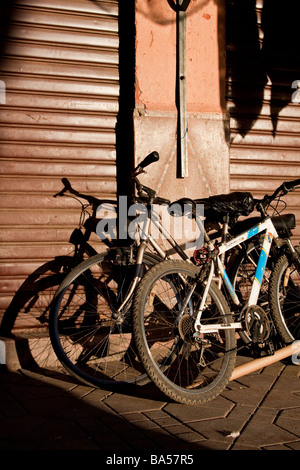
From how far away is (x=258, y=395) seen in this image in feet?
11.8

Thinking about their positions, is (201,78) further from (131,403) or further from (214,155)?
(131,403)

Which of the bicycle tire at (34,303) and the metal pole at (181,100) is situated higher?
the metal pole at (181,100)

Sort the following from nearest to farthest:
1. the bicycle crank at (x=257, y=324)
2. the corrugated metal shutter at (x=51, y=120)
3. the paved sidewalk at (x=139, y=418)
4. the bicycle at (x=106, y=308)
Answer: the paved sidewalk at (x=139, y=418)
the bicycle at (x=106, y=308)
the bicycle crank at (x=257, y=324)
the corrugated metal shutter at (x=51, y=120)

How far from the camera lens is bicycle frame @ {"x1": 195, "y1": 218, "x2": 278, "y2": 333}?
350 centimetres

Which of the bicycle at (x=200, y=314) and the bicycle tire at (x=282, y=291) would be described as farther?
the bicycle tire at (x=282, y=291)

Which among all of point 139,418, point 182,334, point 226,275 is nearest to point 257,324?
point 226,275

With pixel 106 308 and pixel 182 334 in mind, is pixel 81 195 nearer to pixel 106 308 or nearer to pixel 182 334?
pixel 106 308

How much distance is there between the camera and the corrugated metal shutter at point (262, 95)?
4.89 m

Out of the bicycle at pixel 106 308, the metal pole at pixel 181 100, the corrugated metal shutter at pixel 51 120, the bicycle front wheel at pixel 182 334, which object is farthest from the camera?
the metal pole at pixel 181 100

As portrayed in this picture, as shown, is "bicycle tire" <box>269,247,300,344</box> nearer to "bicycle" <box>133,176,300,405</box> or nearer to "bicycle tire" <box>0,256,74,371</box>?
"bicycle" <box>133,176,300,405</box>

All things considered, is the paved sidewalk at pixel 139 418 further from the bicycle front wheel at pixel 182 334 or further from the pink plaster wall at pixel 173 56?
the pink plaster wall at pixel 173 56

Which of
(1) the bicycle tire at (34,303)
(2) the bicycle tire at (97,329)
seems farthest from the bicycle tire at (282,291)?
(1) the bicycle tire at (34,303)

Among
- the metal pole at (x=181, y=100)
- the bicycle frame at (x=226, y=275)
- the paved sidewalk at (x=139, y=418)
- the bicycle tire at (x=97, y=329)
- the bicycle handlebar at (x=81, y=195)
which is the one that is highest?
the metal pole at (x=181, y=100)
